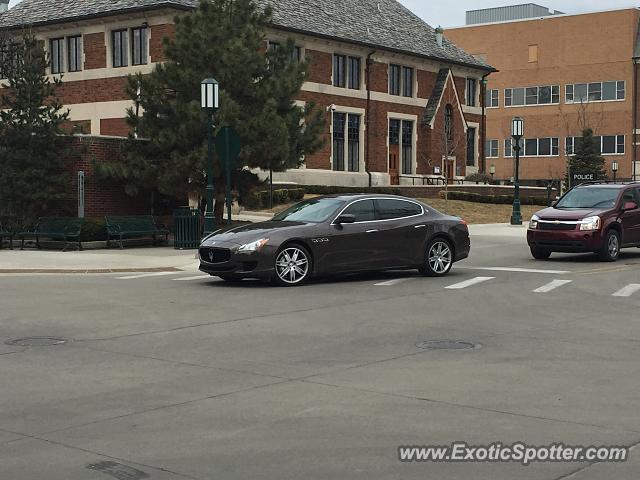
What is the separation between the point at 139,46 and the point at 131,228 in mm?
20174

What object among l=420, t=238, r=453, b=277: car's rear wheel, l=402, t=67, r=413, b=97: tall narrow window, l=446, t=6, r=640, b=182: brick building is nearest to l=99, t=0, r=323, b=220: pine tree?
l=420, t=238, r=453, b=277: car's rear wheel

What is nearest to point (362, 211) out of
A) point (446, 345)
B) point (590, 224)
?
point (590, 224)

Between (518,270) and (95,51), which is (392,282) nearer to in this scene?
(518,270)

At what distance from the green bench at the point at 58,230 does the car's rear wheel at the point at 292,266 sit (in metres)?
10.5

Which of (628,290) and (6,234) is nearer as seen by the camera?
(628,290)

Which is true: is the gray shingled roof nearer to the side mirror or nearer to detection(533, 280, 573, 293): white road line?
the side mirror

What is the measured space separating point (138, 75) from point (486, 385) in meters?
22.1

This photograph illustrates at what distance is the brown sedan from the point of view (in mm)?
16109

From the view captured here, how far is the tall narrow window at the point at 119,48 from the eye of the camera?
4469 cm

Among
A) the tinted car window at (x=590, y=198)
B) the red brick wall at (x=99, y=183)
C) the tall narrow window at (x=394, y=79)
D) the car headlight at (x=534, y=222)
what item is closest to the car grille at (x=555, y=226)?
the car headlight at (x=534, y=222)

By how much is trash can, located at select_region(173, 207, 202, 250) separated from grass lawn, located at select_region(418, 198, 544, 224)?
19.0 m

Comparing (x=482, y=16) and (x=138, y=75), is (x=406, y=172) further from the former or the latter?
(x=482, y=16)

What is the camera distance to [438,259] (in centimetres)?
1814

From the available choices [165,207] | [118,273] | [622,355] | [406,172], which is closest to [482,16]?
[406,172]
